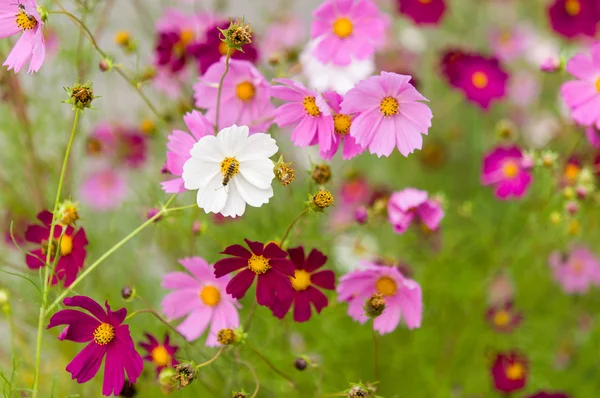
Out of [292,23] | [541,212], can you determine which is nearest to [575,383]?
[541,212]

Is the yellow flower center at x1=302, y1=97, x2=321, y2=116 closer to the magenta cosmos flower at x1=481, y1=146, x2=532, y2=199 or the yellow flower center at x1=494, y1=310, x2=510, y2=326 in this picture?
the magenta cosmos flower at x1=481, y1=146, x2=532, y2=199

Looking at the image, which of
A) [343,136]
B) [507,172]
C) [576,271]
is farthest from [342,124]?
[576,271]

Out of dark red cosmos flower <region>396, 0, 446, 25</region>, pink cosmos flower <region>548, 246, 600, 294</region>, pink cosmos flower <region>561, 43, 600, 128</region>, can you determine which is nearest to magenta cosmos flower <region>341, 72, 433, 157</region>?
pink cosmos flower <region>561, 43, 600, 128</region>

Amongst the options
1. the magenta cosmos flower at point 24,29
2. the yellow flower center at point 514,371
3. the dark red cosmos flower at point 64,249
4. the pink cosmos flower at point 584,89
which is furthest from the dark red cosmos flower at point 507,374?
the magenta cosmos flower at point 24,29

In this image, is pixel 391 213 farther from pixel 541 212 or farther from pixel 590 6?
pixel 590 6

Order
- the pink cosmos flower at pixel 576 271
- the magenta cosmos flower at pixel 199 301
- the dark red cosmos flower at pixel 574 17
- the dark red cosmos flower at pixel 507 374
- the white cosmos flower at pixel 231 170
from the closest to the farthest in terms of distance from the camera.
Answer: the white cosmos flower at pixel 231 170
the magenta cosmos flower at pixel 199 301
the dark red cosmos flower at pixel 507 374
the dark red cosmos flower at pixel 574 17
the pink cosmos flower at pixel 576 271

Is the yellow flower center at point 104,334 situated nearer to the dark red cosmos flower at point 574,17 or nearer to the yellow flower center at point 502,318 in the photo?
the yellow flower center at point 502,318
